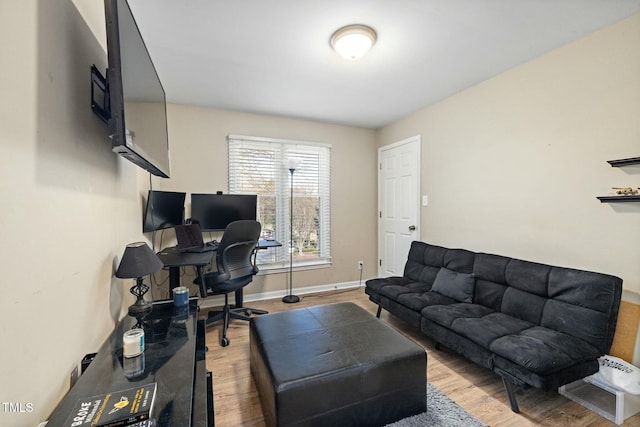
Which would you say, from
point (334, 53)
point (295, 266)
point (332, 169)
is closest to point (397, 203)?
point (332, 169)

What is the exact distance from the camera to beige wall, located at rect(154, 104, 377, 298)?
11.3ft

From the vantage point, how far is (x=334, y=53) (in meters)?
2.31

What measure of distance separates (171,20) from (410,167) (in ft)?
10.1

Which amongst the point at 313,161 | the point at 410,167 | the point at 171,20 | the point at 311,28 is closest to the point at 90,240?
the point at 171,20

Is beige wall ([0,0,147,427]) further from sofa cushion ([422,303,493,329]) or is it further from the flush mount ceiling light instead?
sofa cushion ([422,303,493,329])

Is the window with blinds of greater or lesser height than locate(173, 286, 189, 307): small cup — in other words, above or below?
above

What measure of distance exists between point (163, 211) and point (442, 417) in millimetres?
2877

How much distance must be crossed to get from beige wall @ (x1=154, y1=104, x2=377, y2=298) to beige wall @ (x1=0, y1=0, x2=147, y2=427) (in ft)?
6.81

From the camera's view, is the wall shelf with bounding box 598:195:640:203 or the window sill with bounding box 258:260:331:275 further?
the window sill with bounding box 258:260:331:275

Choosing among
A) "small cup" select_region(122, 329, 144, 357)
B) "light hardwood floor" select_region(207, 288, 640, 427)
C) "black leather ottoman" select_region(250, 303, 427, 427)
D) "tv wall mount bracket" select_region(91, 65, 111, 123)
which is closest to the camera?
"small cup" select_region(122, 329, 144, 357)

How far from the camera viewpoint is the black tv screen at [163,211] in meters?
2.55

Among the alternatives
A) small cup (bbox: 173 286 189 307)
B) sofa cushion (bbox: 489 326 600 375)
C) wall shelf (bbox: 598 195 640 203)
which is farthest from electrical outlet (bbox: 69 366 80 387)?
wall shelf (bbox: 598 195 640 203)

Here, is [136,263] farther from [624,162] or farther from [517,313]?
[624,162]

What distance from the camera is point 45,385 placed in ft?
2.79
